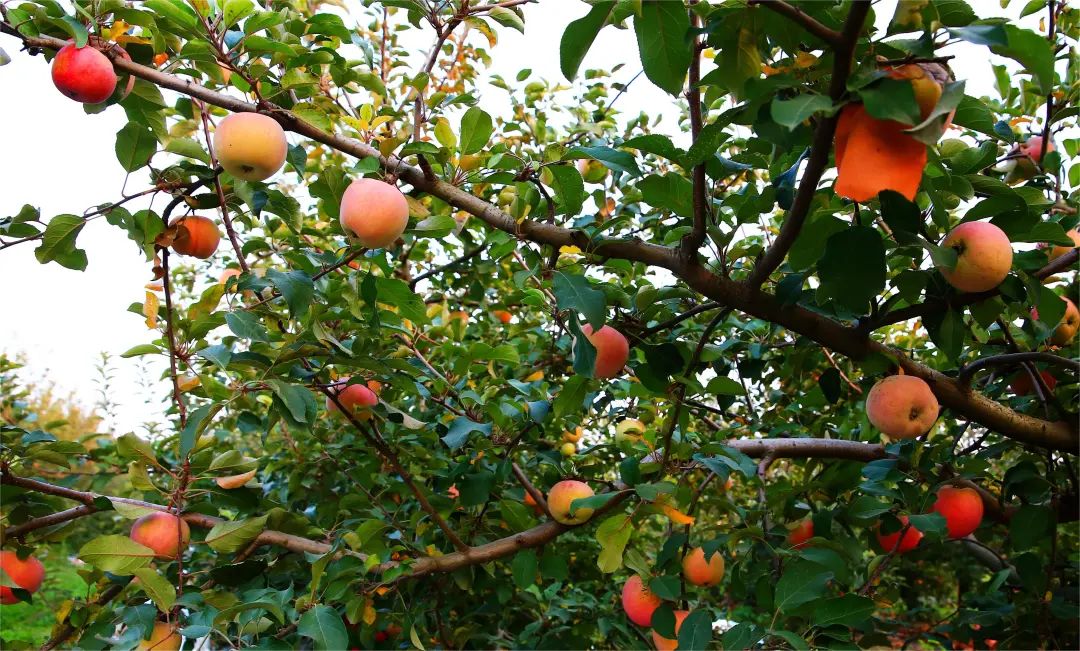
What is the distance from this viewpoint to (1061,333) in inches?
66.0

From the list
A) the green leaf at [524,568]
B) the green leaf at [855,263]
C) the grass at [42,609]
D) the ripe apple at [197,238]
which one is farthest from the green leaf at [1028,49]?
the grass at [42,609]

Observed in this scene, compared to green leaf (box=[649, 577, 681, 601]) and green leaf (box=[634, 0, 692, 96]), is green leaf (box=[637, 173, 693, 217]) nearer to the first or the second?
green leaf (box=[634, 0, 692, 96])

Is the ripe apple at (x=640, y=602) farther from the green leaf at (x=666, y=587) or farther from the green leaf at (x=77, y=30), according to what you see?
the green leaf at (x=77, y=30)

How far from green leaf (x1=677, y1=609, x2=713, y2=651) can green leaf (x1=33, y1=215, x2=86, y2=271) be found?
4.77ft

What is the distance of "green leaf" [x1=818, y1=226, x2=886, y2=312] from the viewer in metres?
0.98

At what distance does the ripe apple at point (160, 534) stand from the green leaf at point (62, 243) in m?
0.59

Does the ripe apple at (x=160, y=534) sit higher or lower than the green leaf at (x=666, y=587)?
higher

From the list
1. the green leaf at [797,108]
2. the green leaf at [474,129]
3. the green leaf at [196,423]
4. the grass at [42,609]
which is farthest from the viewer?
the grass at [42,609]

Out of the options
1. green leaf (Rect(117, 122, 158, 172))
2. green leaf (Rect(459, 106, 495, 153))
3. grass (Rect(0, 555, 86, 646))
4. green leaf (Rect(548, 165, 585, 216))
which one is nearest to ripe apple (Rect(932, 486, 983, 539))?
green leaf (Rect(548, 165, 585, 216))

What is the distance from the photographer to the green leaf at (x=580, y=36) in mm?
988

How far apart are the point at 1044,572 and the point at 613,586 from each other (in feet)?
4.66

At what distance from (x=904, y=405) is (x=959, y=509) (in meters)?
0.48

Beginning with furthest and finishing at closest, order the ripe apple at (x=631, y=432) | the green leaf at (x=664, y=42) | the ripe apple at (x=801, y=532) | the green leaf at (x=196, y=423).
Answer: the ripe apple at (x=801, y=532) → the ripe apple at (x=631, y=432) → the green leaf at (x=196, y=423) → the green leaf at (x=664, y=42)

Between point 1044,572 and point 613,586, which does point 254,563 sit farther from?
point 1044,572
